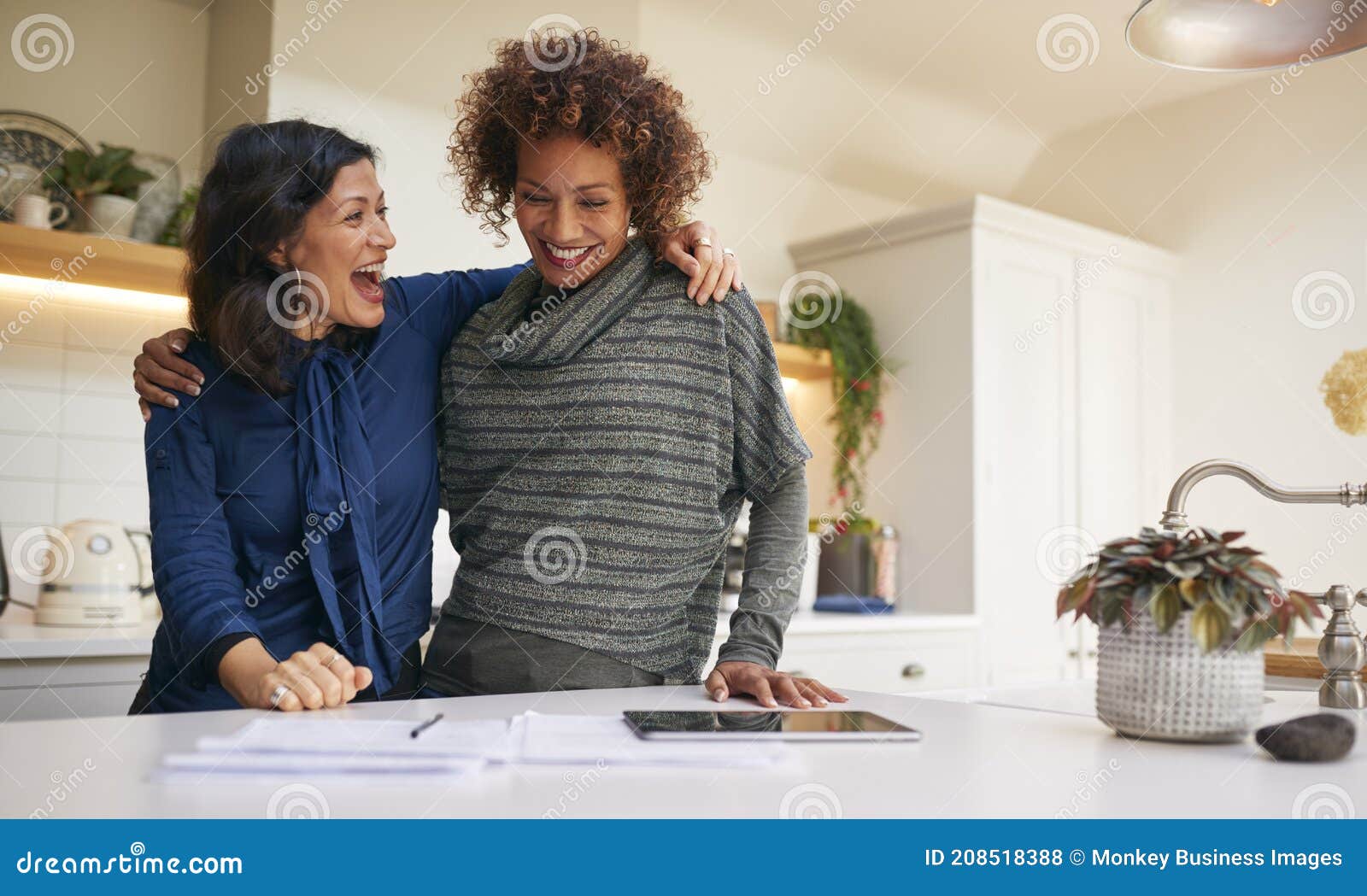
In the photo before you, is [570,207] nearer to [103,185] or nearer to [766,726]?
[766,726]

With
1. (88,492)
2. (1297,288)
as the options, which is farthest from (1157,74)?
(88,492)

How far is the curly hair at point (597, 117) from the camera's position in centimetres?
136

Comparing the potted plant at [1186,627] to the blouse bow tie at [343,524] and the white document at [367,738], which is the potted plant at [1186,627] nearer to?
the white document at [367,738]

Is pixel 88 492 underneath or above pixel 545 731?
above

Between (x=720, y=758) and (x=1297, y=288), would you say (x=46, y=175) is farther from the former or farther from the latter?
(x=1297, y=288)

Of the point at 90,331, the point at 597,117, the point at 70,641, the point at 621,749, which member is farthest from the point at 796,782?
the point at 90,331

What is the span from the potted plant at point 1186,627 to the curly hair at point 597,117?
727 mm

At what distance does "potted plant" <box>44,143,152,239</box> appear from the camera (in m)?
2.30

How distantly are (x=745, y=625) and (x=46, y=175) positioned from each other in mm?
1864

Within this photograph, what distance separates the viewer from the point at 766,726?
89 cm

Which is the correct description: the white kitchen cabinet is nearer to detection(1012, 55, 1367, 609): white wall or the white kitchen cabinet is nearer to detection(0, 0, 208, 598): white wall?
detection(1012, 55, 1367, 609): white wall

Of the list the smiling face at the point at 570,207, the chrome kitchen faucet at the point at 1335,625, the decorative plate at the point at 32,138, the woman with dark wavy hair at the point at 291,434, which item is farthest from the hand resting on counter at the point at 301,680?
the decorative plate at the point at 32,138

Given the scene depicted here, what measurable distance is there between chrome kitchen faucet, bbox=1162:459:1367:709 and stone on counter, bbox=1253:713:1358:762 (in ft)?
1.59
